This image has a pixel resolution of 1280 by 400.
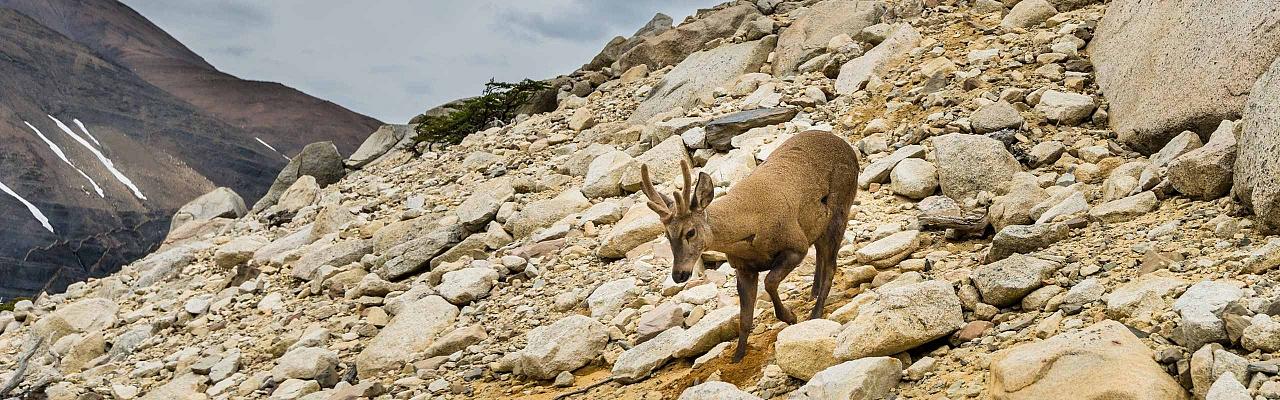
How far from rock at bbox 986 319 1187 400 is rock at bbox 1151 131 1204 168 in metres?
3.88

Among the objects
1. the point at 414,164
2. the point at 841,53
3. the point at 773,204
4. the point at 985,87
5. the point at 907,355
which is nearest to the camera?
the point at 907,355

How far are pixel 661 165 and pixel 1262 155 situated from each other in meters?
7.42

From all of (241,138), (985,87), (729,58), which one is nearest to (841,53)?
(729,58)

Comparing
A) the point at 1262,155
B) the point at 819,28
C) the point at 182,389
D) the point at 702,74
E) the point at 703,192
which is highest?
the point at 819,28

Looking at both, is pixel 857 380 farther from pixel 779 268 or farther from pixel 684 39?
pixel 684 39

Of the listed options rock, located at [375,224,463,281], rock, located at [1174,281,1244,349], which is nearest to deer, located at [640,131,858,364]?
rock, located at [1174,281,1244,349]

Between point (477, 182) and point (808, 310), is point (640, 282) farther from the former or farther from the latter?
point (477, 182)

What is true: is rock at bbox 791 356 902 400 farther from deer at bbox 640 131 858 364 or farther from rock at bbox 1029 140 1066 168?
rock at bbox 1029 140 1066 168

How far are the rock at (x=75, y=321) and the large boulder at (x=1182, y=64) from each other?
544 inches

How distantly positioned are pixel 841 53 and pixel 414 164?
27.8 feet

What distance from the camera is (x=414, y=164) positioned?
1911cm

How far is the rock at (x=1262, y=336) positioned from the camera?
15.6ft

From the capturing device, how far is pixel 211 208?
22.0 meters

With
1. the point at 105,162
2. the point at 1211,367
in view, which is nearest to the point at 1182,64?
the point at 1211,367
